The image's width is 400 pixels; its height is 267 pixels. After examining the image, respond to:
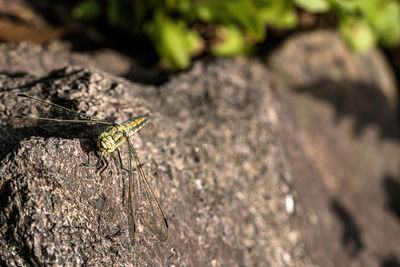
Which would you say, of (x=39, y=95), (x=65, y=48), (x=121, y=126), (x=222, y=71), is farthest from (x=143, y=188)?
(x=65, y=48)

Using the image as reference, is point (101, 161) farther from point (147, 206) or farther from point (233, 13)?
point (233, 13)

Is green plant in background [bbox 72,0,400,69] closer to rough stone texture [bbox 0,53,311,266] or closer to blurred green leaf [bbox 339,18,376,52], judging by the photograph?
blurred green leaf [bbox 339,18,376,52]

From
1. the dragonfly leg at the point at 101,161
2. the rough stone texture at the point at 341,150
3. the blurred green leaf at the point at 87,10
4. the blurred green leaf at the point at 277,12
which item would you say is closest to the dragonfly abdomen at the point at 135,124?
the dragonfly leg at the point at 101,161

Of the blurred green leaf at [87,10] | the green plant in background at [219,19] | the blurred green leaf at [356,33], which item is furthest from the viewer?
the blurred green leaf at [356,33]

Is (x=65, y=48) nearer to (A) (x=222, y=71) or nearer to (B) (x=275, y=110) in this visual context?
(A) (x=222, y=71)

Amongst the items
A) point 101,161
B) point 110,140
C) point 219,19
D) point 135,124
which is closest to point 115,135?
point 110,140

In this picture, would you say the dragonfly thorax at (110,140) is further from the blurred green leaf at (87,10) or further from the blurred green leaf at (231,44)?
the blurred green leaf at (231,44)

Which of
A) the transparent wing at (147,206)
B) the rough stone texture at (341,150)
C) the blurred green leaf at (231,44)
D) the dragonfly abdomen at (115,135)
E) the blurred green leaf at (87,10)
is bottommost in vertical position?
the rough stone texture at (341,150)

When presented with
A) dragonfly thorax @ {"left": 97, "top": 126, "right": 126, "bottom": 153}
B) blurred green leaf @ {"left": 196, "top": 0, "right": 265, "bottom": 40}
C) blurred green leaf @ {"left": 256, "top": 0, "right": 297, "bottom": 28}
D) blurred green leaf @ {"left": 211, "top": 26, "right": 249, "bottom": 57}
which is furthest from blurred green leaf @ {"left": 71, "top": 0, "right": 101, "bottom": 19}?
dragonfly thorax @ {"left": 97, "top": 126, "right": 126, "bottom": 153}

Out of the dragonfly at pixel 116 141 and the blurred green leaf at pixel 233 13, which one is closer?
the dragonfly at pixel 116 141
